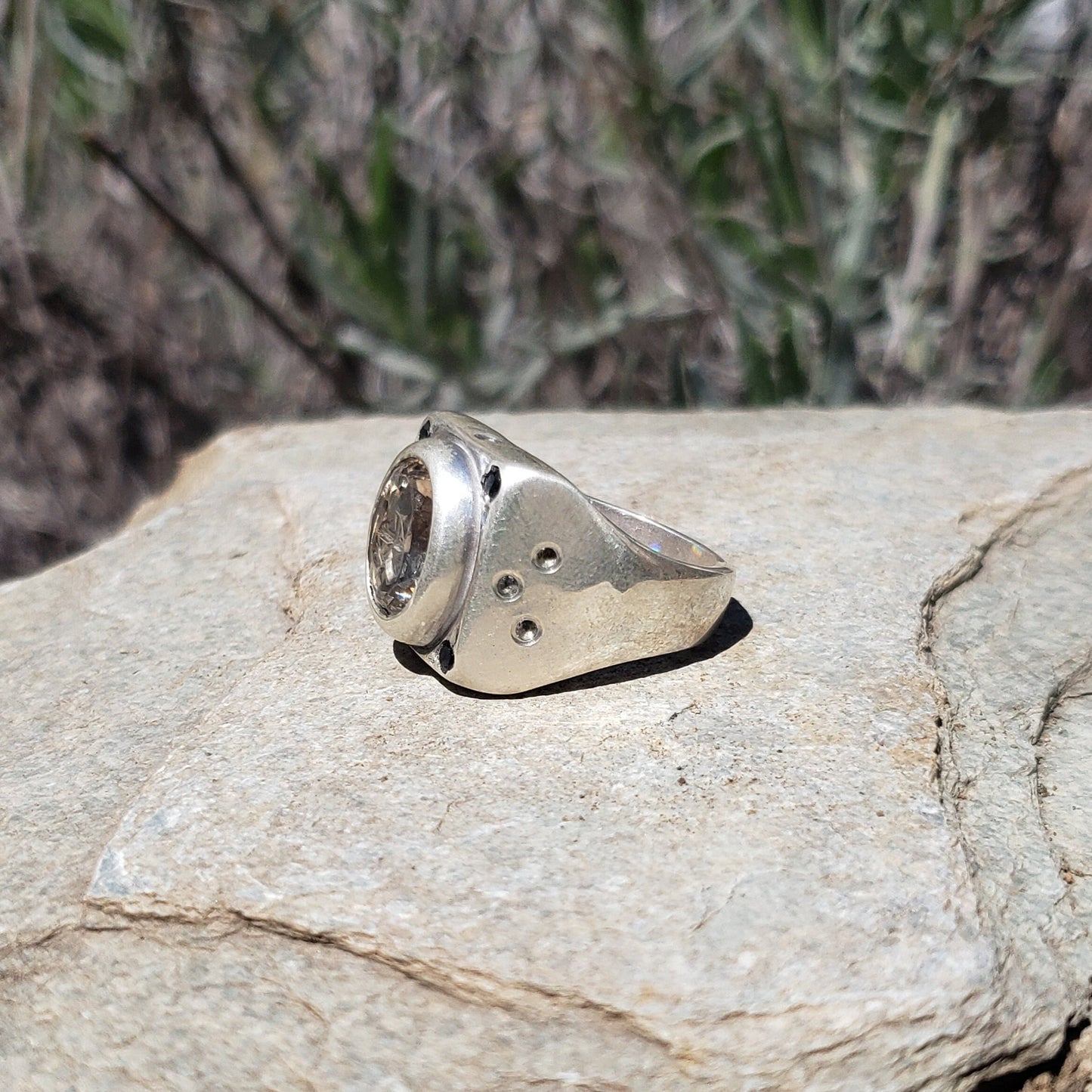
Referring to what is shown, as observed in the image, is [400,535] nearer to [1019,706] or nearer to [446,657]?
[446,657]

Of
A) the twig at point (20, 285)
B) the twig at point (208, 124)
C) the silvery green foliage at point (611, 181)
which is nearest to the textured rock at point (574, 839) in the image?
the silvery green foliage at point (611, 181)

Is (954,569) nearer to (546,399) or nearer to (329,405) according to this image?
(546,399)

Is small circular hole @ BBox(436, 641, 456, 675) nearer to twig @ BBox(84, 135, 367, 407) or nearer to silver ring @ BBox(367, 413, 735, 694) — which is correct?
silver ring @ BBox(367, 413, 735, 694)

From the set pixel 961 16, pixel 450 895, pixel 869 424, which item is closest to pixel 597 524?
pixel 450 895

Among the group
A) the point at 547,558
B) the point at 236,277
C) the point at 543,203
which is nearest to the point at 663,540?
the point at 547,558

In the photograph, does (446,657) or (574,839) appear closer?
(574,839)

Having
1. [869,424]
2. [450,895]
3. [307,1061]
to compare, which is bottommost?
[307,1061]
